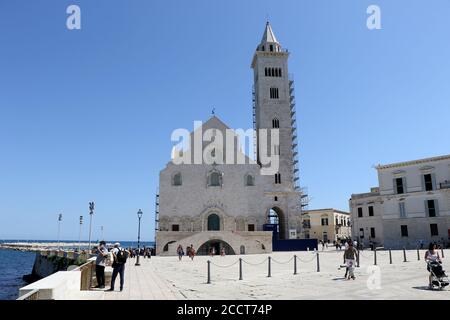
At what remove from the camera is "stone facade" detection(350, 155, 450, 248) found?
4309cm

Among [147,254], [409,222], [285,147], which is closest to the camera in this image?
[147,254]

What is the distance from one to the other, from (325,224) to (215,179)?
40138 mm

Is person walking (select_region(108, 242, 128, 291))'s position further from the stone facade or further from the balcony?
the balcony

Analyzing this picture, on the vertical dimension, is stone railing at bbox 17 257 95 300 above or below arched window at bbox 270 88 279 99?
below

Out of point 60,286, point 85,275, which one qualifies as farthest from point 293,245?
point 60,286

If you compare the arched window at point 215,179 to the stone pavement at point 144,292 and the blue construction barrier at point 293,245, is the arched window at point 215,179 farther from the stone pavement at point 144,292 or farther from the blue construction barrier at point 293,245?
the stone pavement at point 144,292

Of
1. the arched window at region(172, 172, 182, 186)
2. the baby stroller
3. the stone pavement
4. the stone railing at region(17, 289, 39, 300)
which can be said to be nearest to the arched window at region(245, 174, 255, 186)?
the arched window at region(172, 172, 182, 186)

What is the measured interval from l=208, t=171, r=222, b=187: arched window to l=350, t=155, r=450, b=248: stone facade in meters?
21.0

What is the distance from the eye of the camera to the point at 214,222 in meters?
46.5

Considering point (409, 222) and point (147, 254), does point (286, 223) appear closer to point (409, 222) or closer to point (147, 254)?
point (409, 222)

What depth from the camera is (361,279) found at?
15977 mm

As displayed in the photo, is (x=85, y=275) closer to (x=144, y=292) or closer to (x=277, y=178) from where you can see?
(x=144, y=292)
